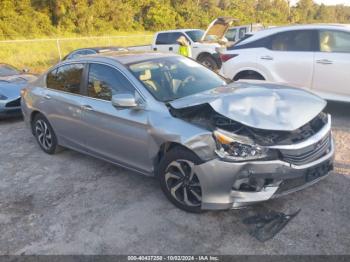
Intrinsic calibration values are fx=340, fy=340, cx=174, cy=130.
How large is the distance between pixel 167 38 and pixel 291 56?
875 centimetres

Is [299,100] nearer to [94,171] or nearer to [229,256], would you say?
[229,256]

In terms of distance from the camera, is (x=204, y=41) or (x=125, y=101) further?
(x=204, y=41)

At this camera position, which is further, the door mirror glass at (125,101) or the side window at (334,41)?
the side window at (334,41)

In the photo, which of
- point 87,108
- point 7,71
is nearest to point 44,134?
point 87,108

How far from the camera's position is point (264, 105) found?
3.39 m

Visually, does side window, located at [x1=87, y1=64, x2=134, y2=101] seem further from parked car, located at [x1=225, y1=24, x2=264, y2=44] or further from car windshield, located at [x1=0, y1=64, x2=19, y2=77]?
parked car, located at [x1=225, y1=24, x2=264, y2=44]

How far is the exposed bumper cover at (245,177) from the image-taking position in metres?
3.03

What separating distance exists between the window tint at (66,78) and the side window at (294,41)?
379 cm

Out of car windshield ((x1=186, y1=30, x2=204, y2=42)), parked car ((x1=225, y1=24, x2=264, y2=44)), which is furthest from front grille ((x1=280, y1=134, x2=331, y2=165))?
parked car ((x1=225, y1=24, x2=264, y2=44))

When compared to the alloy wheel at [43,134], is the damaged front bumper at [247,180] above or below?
above

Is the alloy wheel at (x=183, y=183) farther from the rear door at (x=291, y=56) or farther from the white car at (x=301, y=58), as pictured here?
the rear door at (x=291, y=56)

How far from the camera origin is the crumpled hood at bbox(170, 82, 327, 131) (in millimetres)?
3143

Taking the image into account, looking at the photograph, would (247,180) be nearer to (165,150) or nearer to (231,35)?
(165,150)

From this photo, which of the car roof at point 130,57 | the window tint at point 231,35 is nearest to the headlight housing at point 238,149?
the car roof at point 130,57
